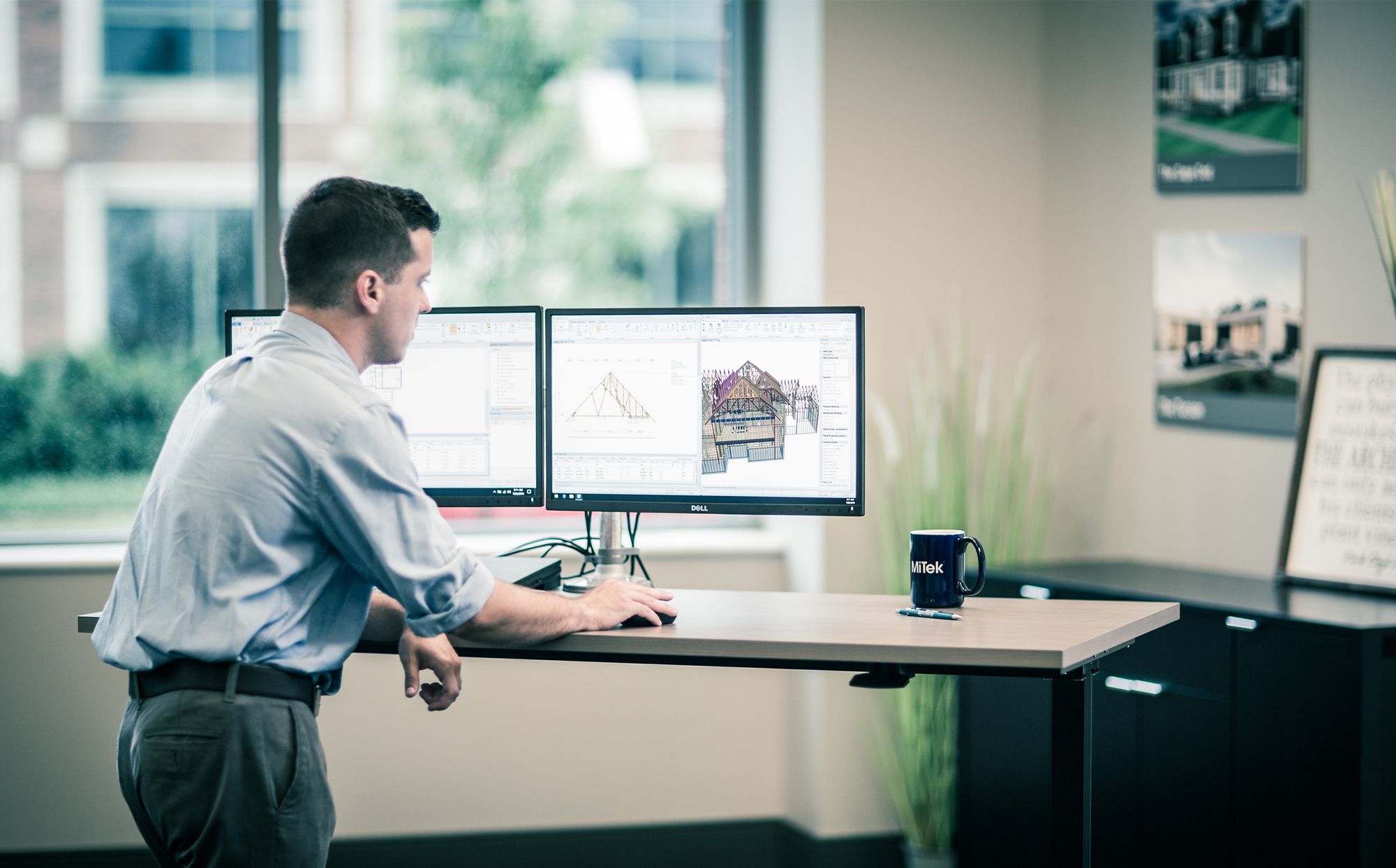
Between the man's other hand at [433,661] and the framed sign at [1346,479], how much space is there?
1628mm

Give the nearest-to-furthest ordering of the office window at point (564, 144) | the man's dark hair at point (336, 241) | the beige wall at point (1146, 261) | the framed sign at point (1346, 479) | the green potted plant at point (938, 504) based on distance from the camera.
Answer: the man's dark hair at point (336, 241) → the framed sign at point (1346, 479) → the beige wall at point (1146, 261) → the green potted plant at point (938, 504) → the office window at point (564, 144)

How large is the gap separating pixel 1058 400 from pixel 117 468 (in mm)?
2372

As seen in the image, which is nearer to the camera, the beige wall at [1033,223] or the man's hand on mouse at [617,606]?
the man's hand on mouse at [617,606]

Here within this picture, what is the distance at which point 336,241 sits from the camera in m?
1.58

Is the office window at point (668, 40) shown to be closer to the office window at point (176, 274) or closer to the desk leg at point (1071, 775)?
the office window at point (176, 274)

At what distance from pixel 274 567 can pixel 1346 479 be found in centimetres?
193

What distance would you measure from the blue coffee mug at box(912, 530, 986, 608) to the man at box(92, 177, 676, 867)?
0.69 meters

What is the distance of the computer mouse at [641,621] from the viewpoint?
1768 millimetres

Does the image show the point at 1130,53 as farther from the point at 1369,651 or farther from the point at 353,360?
the point at 353,360

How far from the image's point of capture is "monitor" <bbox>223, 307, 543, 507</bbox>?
2092 millimetres

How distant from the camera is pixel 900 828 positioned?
3.08m

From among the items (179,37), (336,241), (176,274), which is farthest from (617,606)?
(179,37)

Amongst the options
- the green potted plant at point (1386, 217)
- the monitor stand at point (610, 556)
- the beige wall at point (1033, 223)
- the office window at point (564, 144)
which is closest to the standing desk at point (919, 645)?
the monitor stand at point (610, 556)

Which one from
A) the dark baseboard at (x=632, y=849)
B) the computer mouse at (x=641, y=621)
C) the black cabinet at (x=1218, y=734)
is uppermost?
the computer mouse at (x=641, y=621)
